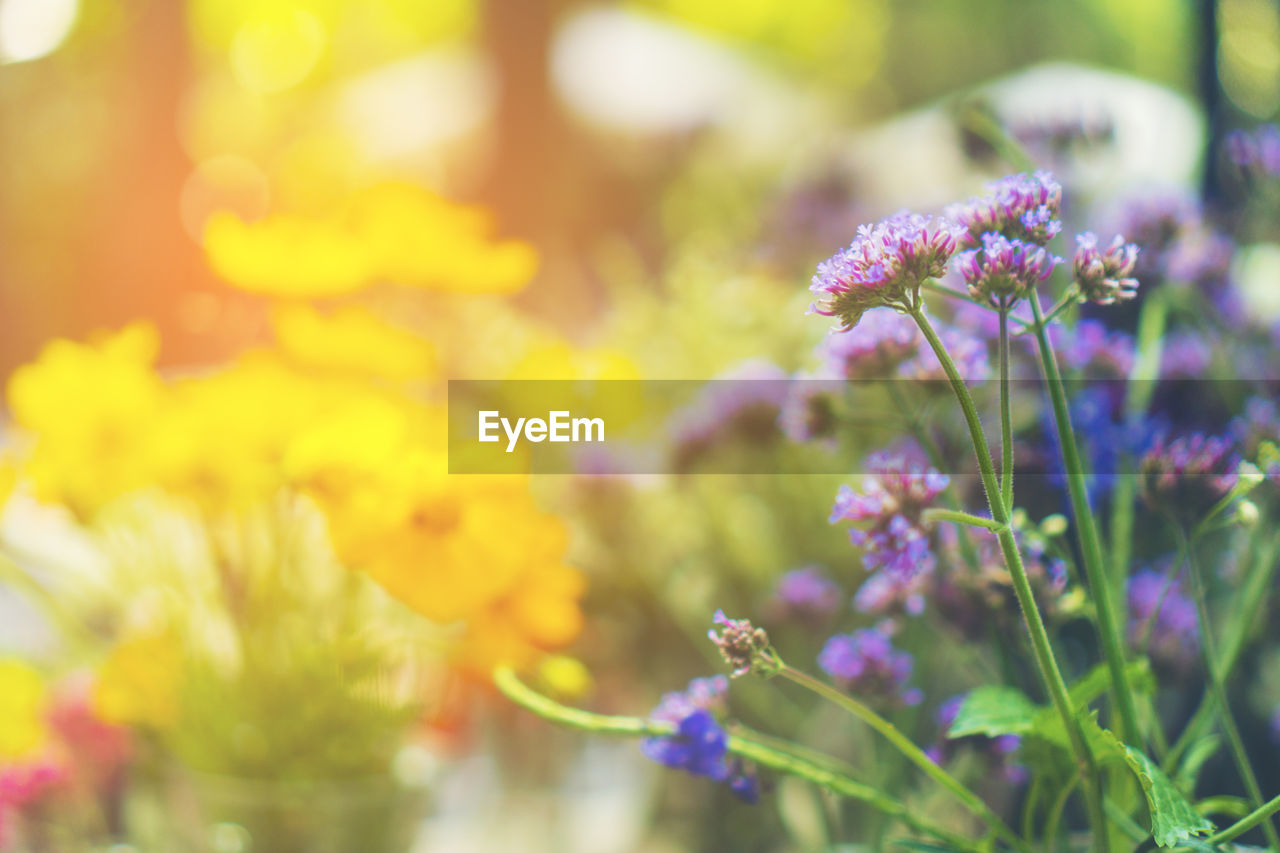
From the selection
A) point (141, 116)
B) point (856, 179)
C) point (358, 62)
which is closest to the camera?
point (856, 179)

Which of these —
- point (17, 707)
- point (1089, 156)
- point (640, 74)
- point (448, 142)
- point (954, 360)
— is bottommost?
point (17, 707)

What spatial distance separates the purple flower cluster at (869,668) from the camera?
0.88 feet

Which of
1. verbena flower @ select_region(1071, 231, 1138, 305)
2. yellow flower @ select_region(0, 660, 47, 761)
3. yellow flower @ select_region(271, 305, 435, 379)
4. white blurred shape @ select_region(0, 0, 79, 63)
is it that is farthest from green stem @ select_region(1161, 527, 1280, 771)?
white blurred shape @ select_region(0, 0, 79, 63)

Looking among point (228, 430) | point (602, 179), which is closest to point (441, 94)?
point (602, 179)

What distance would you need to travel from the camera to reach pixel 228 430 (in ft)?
1.12

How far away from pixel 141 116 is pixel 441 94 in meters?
0.88

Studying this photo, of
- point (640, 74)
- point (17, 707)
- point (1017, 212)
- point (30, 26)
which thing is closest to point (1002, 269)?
point (1017, 212)

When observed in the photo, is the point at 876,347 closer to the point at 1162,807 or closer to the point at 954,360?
the point at 954,360

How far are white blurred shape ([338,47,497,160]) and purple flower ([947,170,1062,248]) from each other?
1.80 m

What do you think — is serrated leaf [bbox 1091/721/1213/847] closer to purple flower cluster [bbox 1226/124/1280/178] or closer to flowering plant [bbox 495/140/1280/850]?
flowering plant [bbox 495/140/1280/850]

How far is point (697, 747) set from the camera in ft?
0.75

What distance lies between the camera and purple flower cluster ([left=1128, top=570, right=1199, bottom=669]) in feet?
0.96

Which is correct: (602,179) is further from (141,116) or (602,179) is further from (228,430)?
(228,430)

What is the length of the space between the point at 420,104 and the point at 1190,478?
7.80ft
